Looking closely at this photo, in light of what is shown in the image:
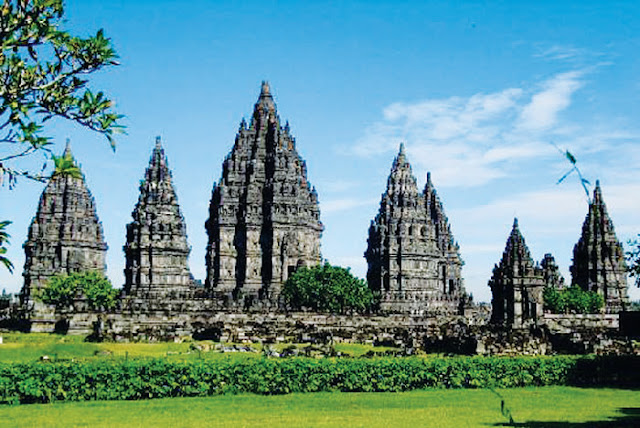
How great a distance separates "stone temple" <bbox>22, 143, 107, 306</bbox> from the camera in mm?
99062

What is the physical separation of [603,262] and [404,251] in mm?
31129

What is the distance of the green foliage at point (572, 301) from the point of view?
99062 mm

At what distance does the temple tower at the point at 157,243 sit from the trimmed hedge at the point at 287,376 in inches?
2312

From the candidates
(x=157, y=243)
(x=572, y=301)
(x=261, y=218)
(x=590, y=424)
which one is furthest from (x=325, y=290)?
(x=590, y=424)

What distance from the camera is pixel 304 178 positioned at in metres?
98.9

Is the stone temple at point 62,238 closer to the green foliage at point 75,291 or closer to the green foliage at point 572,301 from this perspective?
the green foliage at point 75,291

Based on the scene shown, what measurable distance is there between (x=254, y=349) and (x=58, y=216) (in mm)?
63277

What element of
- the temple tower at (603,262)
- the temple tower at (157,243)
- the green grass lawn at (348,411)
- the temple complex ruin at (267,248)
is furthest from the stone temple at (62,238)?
the green grass lawn at (348,411)

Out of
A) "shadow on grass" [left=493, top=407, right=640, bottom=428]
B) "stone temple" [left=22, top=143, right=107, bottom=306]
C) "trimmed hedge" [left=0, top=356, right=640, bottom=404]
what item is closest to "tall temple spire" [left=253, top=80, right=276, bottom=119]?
"stone temple" [left=22, top=143, right=107, bottom=306]

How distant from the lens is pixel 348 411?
26172 mm

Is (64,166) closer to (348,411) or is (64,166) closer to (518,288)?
(348,411)

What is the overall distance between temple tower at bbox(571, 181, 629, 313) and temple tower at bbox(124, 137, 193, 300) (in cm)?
5761

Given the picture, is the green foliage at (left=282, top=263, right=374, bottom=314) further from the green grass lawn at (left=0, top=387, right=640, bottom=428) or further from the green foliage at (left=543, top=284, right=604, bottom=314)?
the green grass lawn at (left=0, top=387, right=640, bottom=428)

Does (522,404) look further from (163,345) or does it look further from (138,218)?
(138,218)
